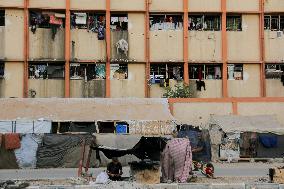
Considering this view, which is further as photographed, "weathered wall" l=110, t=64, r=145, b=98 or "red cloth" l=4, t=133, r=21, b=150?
"weathered wall" l=110, t=64, r=145, b=98

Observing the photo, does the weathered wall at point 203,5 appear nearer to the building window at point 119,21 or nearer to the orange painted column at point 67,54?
the building window at point 119,21

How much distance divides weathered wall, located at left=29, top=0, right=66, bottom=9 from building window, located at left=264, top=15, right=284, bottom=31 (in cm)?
1255

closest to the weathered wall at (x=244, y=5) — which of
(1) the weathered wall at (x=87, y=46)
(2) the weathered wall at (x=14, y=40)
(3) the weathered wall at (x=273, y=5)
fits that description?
(3) the weathered wall at (x=273, y=5)

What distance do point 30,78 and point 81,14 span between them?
4891mm

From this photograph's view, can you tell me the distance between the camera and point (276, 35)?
115ft

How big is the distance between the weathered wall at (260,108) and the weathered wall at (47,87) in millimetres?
10537

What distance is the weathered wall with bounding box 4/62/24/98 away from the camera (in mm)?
33281

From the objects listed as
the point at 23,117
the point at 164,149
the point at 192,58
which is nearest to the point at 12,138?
the point at 23,117

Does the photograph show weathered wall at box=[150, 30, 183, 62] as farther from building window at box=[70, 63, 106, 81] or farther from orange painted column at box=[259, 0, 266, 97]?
orange painted column at box=[259, 0, 266, 97]

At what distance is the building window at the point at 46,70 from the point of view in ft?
111

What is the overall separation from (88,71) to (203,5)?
26.5 feet

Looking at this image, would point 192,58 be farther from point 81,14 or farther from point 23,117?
point 23,117

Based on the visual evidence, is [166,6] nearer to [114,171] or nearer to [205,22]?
[205,22]

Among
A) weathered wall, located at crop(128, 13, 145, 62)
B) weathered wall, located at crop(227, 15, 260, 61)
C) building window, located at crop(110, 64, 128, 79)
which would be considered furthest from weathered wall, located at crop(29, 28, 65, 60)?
weathered wall, located at crop(227, 15, 260, 61)
